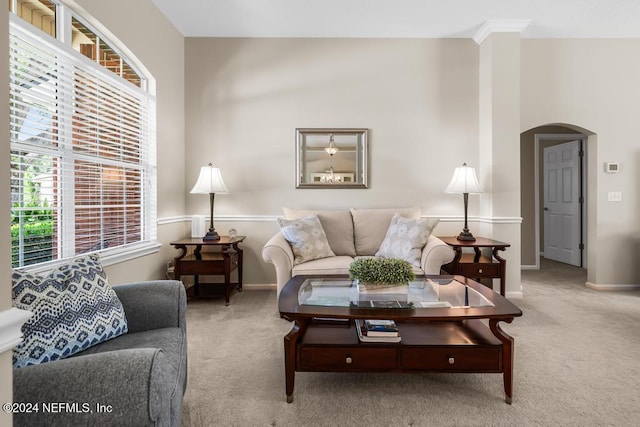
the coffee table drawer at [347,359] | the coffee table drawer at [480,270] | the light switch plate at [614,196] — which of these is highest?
the light switch plate at [614,196]

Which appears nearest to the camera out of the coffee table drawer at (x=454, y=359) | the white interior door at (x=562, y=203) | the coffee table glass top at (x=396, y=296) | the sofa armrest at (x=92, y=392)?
the sofa armrest at (x=92, y=392)

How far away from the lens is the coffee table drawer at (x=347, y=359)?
1.60m

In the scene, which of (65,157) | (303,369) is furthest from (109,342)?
(65,157)

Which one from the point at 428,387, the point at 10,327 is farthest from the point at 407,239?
the point at 10,327

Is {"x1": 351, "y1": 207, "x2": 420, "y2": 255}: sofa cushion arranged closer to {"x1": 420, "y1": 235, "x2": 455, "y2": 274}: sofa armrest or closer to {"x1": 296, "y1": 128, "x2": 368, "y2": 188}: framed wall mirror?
{"x1": 296, "y1": 128, "x2": 368, "y2": 188}: framed wall mirror

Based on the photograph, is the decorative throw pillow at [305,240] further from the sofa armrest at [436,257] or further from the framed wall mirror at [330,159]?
the sofa armrest at [436,257]

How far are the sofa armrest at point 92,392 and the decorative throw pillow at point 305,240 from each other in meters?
1.97

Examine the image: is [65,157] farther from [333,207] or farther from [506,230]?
[506,230]

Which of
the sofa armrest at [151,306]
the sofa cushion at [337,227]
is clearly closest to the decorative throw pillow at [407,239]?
the sofa cushion at [337,227]

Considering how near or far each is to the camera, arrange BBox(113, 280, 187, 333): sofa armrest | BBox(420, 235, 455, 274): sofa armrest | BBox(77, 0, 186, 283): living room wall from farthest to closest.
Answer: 1. BBox(420, 235, 455, 274): sofa armrest
2. BBox(77, 0, 186, 283): living room wall
3. BBox(113, 280, 187, 333): sofa armrest

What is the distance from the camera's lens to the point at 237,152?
3662 millimetres

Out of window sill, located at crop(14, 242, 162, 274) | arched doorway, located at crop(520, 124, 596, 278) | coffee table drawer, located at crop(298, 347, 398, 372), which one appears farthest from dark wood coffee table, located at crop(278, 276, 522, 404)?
arched doorway, located at crop(520, 124, 596, 278)

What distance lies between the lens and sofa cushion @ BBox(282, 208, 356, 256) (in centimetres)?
326

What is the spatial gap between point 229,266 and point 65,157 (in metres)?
1.57
